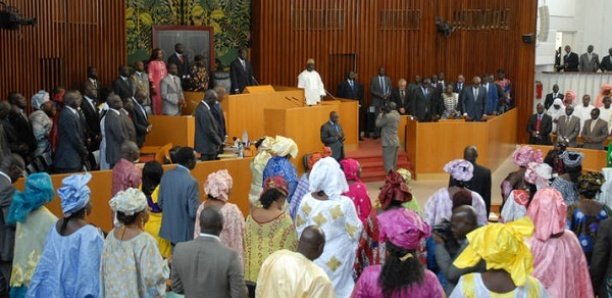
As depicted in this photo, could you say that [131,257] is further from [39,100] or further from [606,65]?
[606,65]

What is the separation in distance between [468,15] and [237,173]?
12.0m

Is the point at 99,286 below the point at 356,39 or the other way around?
below

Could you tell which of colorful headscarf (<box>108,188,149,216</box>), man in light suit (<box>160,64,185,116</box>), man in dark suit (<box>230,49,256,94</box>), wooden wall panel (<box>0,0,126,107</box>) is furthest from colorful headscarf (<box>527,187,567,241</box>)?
man in dark suit (<box>230,49,256,94</box>)

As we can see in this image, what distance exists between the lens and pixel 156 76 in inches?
676

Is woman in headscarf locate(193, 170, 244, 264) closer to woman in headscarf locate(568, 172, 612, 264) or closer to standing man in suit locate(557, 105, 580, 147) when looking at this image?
woman in headscarf locate(568, 172, 612, 264)

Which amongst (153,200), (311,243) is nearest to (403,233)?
(311,243)

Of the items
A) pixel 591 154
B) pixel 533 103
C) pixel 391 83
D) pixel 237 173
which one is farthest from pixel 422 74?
pixel 237 173

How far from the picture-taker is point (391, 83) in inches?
867

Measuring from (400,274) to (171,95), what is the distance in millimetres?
11515

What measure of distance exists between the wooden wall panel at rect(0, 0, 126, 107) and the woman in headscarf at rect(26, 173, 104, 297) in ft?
29.7

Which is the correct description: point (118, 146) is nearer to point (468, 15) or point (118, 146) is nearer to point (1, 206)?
point (1, 206)

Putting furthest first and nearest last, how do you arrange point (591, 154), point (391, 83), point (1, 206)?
1. point (391, 83)
2. point (591, 154)
3. point (1, 206)

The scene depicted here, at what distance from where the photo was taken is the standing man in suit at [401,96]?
20.4 metres

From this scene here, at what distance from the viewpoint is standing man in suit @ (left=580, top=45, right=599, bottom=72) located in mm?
25812
